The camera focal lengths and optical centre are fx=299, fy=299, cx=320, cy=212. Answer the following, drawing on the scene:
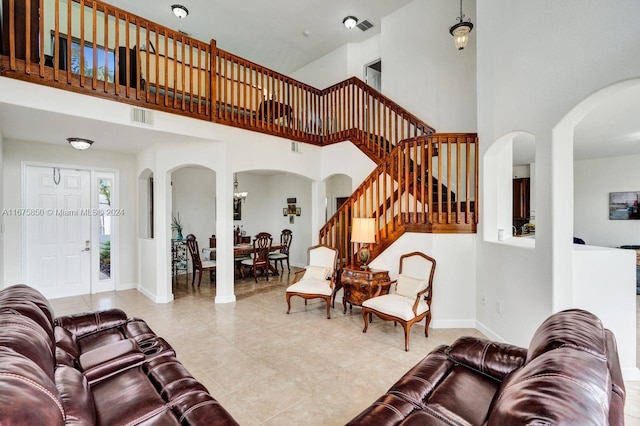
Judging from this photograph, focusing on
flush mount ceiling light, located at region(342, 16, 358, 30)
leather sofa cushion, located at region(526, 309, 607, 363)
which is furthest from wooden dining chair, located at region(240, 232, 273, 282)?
leather sofa cushion, located at region(526, 309, 607, 363)

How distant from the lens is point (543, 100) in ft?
9.26

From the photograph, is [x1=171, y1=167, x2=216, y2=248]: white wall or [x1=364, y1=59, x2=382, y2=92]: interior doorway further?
[x1=171, y1=167, x2=216, y2=248]: white wall

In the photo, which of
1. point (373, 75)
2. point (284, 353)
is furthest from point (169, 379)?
point (373, 75)

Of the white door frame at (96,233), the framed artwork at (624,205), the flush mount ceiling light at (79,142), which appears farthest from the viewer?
the framed artwork at (624,205)

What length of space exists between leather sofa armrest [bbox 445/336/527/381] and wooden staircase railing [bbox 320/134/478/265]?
2051mm

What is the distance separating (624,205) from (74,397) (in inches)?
357

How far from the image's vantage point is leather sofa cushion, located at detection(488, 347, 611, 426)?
0.83m

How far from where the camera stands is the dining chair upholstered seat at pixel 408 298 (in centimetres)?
335

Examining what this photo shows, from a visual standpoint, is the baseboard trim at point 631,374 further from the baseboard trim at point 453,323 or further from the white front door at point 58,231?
the white front door at point 58,231

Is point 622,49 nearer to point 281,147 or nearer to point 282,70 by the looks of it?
point 281,147

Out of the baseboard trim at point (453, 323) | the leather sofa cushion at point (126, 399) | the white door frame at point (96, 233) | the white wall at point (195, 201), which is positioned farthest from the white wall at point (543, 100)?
the white wall at point (195, 201)

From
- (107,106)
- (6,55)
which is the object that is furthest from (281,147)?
(6,55)

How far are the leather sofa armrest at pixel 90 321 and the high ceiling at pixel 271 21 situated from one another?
5919 millimetres

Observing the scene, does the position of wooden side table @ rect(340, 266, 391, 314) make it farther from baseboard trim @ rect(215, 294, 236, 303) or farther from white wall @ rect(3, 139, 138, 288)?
white wall @ rect(3, 139, 138, 288)
